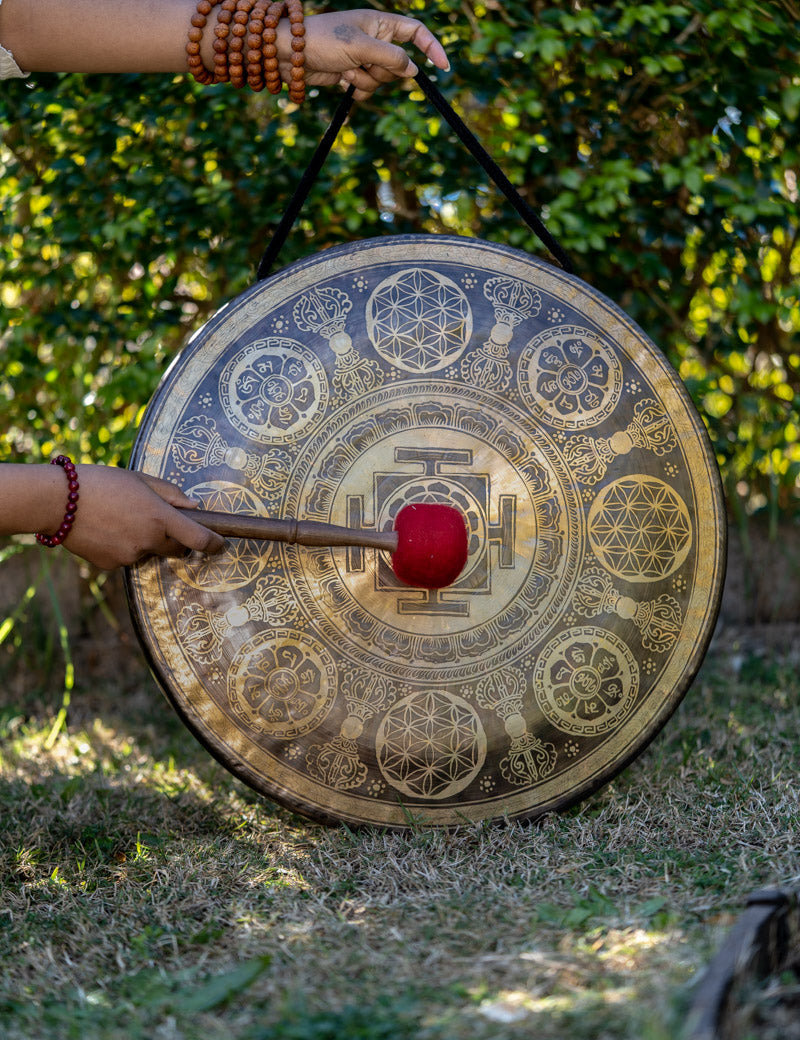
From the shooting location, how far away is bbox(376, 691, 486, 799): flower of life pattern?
1.88 meters

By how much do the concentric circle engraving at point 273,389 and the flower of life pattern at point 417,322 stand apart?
14 cm

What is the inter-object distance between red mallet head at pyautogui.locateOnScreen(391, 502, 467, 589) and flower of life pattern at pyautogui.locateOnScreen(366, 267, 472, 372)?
0.30m

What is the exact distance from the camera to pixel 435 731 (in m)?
1.88

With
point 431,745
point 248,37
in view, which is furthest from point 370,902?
point 248,37

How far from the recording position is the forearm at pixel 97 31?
2008 millimetres

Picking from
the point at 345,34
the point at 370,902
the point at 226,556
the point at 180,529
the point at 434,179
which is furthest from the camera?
the point at 434,179

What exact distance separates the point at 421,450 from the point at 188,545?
484 millimetres

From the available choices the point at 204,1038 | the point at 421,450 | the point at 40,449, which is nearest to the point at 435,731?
the point at 421,450

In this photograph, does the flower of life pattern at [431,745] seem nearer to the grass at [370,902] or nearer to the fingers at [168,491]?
the grass at [370,902]

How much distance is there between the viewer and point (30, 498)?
5.59ft

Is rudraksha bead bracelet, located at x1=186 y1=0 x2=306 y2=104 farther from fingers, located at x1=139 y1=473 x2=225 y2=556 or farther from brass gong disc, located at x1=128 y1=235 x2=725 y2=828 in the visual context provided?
fingers, located at x1=139 y1=473 x2=225 y2=556

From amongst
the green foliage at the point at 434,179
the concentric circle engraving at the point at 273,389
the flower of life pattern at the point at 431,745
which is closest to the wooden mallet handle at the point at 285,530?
the concentric circle engraving at the point at 273,389

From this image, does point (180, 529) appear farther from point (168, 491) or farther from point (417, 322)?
point (417, 322)

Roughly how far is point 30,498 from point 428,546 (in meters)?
0.70
